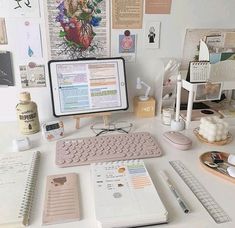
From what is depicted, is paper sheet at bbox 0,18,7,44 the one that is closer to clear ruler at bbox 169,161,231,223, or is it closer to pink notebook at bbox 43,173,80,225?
pink notebook at bbox 43,173,80,225

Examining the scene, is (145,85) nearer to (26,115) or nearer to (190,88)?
(190,88)

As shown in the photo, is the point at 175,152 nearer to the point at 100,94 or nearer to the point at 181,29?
the point at 100,94

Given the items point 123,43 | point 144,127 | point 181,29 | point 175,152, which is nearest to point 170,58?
point 181,29

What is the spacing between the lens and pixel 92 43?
1130 mm

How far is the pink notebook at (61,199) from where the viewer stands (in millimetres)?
604

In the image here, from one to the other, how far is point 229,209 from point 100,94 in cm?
66

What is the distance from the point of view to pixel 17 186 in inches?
27.7

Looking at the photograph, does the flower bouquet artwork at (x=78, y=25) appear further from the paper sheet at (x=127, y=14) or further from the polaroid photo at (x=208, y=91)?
the polaroid photo at (x=208, y=91)

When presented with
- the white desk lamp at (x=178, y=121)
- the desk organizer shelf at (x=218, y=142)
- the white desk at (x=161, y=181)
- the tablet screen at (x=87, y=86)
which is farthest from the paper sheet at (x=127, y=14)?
the desk organizer shelf at (x=218, y=142)

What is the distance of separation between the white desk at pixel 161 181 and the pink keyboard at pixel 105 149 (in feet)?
0.09

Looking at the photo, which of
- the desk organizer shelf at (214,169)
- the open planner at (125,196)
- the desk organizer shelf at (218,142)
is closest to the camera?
the open planner at (125,196)

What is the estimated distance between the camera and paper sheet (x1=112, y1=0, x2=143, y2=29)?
1.10 meters

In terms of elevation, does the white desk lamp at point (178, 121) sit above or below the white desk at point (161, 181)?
above

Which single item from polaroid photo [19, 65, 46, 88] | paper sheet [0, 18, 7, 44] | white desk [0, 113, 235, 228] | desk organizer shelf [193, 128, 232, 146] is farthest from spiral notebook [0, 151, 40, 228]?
desk organizer shelf [193, 128, 232, 146]
